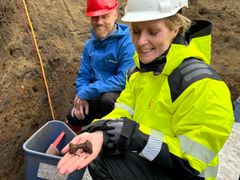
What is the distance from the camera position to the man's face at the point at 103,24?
295 centimetres

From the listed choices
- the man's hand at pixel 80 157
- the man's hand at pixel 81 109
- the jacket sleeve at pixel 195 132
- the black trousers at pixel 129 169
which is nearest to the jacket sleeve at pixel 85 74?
the man's hand at pixel 81 109

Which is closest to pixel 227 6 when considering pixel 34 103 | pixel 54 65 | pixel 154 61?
pixel 54 65

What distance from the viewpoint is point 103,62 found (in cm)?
308

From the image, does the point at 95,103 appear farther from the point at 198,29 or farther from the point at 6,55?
the point at 198,29

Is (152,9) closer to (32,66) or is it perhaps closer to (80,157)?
(80,157)

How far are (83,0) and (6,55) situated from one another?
176 cm

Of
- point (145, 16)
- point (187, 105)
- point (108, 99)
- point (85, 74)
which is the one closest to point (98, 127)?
point (187, 105)

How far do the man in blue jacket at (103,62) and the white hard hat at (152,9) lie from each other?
0.99 meters

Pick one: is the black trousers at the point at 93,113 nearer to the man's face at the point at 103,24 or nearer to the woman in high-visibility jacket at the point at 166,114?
the man's face at the point at 103,24

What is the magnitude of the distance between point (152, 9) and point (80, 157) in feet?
2.82

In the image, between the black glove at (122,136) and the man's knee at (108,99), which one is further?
the man's knee at (108,99)

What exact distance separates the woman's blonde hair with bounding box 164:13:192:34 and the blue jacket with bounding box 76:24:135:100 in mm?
1078

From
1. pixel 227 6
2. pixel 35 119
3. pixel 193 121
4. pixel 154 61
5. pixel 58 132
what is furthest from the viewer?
pixel 227 6

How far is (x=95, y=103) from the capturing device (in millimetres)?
3133
